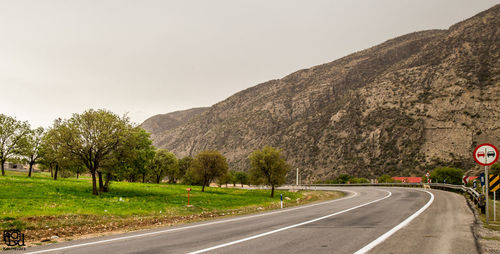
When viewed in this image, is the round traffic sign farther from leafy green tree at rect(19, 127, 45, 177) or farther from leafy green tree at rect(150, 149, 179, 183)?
leafy green tree at rect(150, 149, 179, 183)

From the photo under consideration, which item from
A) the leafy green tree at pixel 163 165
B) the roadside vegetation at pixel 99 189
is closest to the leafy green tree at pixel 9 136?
the roadside vegetation at pixel 99 189

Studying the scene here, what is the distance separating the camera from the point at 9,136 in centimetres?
5194

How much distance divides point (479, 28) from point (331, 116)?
56563mm

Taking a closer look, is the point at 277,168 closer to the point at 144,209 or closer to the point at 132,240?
the point at 144,209

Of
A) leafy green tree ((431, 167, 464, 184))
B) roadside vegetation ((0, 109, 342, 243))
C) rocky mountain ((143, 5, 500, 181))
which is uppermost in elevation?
rocky mountain ((143, 5, 500, 181))

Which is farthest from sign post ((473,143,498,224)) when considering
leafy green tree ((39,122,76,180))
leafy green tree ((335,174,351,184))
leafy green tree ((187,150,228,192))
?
leafy green tree ((335,174,351,184))

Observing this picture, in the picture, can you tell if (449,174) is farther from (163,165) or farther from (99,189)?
(99,189)

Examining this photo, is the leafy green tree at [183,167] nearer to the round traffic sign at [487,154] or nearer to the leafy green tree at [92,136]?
the leafy green tree at [92,136]

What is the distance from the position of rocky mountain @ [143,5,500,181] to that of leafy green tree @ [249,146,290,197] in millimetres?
54484

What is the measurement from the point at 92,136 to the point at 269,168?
24.2 meters

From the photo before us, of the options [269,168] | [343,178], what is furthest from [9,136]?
[343,178]

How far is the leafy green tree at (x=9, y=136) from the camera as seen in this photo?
50938 millimetres

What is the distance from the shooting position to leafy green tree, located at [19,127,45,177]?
173ft

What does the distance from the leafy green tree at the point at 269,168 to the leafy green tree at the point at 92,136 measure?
21.0m
